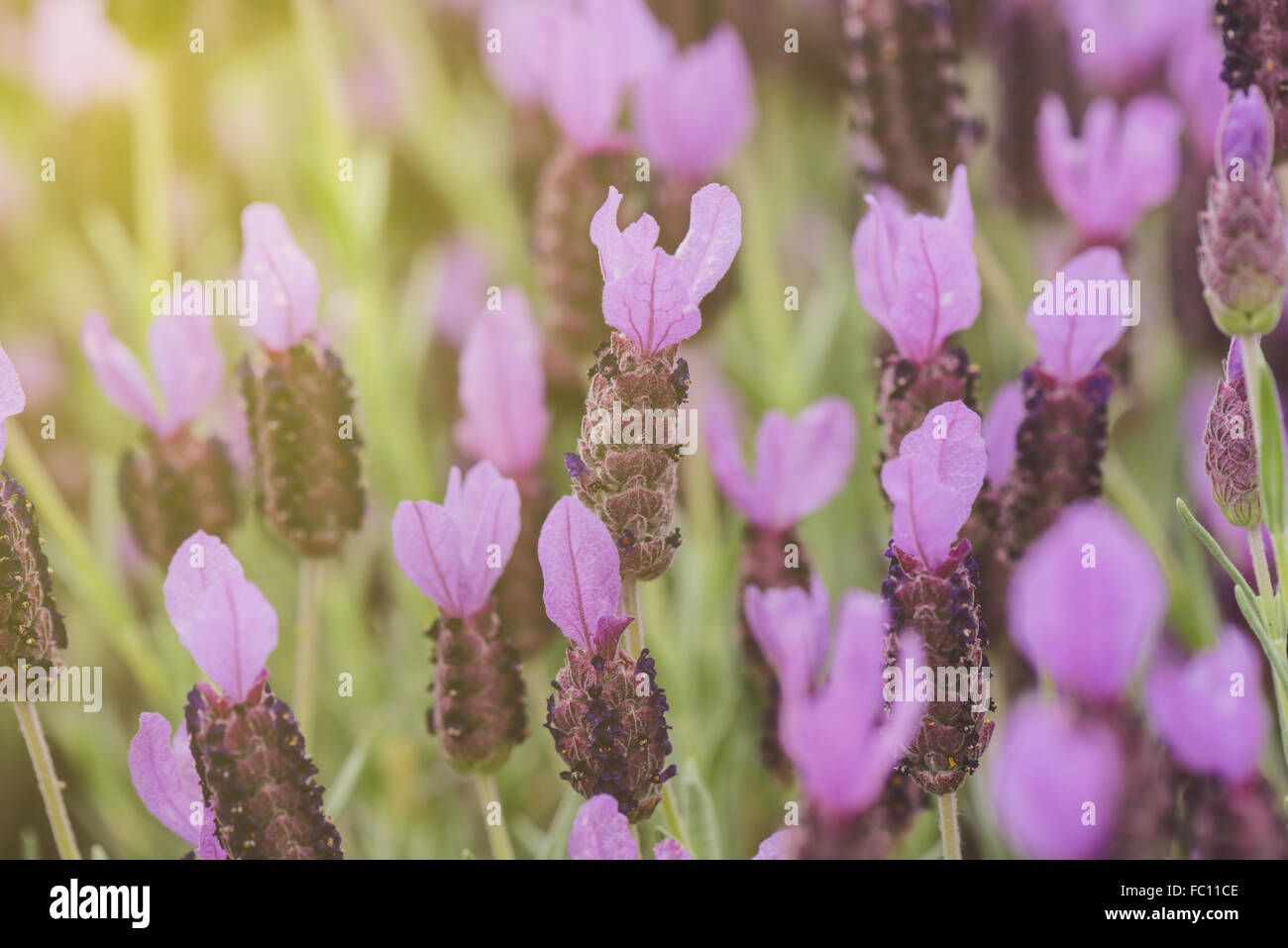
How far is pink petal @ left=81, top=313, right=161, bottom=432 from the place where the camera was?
0.97m

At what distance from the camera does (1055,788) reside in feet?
1.92

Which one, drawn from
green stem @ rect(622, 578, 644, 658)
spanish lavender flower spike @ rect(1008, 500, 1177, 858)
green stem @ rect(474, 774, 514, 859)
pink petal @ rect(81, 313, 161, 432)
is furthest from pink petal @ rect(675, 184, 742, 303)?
pink petal @ rect(81, 313, 161, 432)

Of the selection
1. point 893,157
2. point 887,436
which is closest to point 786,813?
point 887,436

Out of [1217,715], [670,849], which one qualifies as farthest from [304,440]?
[1217,715]

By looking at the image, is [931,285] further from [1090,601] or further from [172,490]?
[172,490]

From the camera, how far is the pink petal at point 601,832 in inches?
30.5

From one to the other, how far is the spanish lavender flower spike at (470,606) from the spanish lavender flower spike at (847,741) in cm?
24

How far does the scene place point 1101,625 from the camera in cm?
59

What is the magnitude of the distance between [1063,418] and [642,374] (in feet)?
1.11

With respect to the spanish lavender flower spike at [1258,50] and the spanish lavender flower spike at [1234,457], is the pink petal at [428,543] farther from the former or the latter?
the spanish lavender flower spike at [1258,50]

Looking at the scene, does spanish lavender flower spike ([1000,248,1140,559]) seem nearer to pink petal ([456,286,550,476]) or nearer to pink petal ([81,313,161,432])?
pink petal ([456,286,550,476])

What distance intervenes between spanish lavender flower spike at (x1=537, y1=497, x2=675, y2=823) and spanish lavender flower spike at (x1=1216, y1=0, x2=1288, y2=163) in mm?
630

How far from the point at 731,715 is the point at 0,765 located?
939 millimetres
